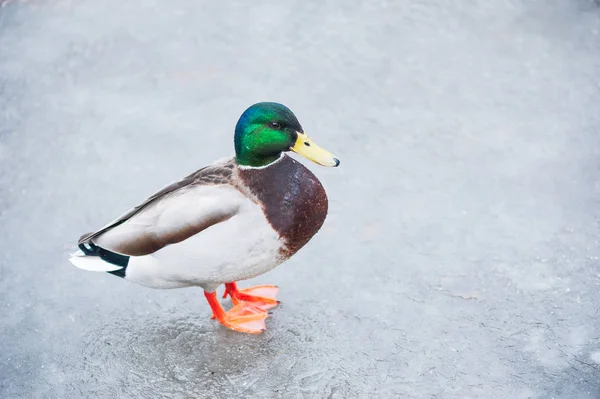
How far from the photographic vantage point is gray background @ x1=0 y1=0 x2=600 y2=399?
152 inches

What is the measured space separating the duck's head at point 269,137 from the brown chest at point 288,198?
6cm

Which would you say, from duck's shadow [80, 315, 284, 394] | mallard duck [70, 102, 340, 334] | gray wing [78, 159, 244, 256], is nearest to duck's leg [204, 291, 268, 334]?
duck's shadow [80, 315, 284, 394]

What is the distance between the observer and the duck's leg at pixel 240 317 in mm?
4051

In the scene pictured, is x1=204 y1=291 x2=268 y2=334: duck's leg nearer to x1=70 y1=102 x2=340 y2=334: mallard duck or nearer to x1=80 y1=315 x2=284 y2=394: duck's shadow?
x1=80 y1=315 x2=284 y2=394: duck's shadow

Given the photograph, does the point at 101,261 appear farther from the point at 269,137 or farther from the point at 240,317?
the point at 269,137

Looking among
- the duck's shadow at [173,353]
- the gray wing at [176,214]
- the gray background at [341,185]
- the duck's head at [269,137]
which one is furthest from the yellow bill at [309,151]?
the duck's shadow at [173,353]

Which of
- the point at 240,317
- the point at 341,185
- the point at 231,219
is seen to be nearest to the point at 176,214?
the point at 231,219

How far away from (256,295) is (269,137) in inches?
34.7

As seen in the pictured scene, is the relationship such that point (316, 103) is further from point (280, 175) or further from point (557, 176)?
point (280, 175)

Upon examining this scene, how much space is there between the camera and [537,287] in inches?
165

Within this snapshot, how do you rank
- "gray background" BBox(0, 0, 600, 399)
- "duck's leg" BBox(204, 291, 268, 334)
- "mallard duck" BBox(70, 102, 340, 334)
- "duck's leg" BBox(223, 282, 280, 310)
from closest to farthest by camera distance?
"mallard duck" BBox(70, 102, 340, 334)
"gray background" BBox(0, 0, 600, 399)
"duck's leg" BBox(204, 291, 268, 334)
"duck's leg" BBox(223, 282, 280, 310)

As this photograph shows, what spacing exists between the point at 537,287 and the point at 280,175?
4.62 ft

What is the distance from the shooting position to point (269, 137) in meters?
3.78

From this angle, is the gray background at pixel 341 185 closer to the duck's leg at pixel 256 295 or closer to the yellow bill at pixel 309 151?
the duck's leg at pixel 256 295
